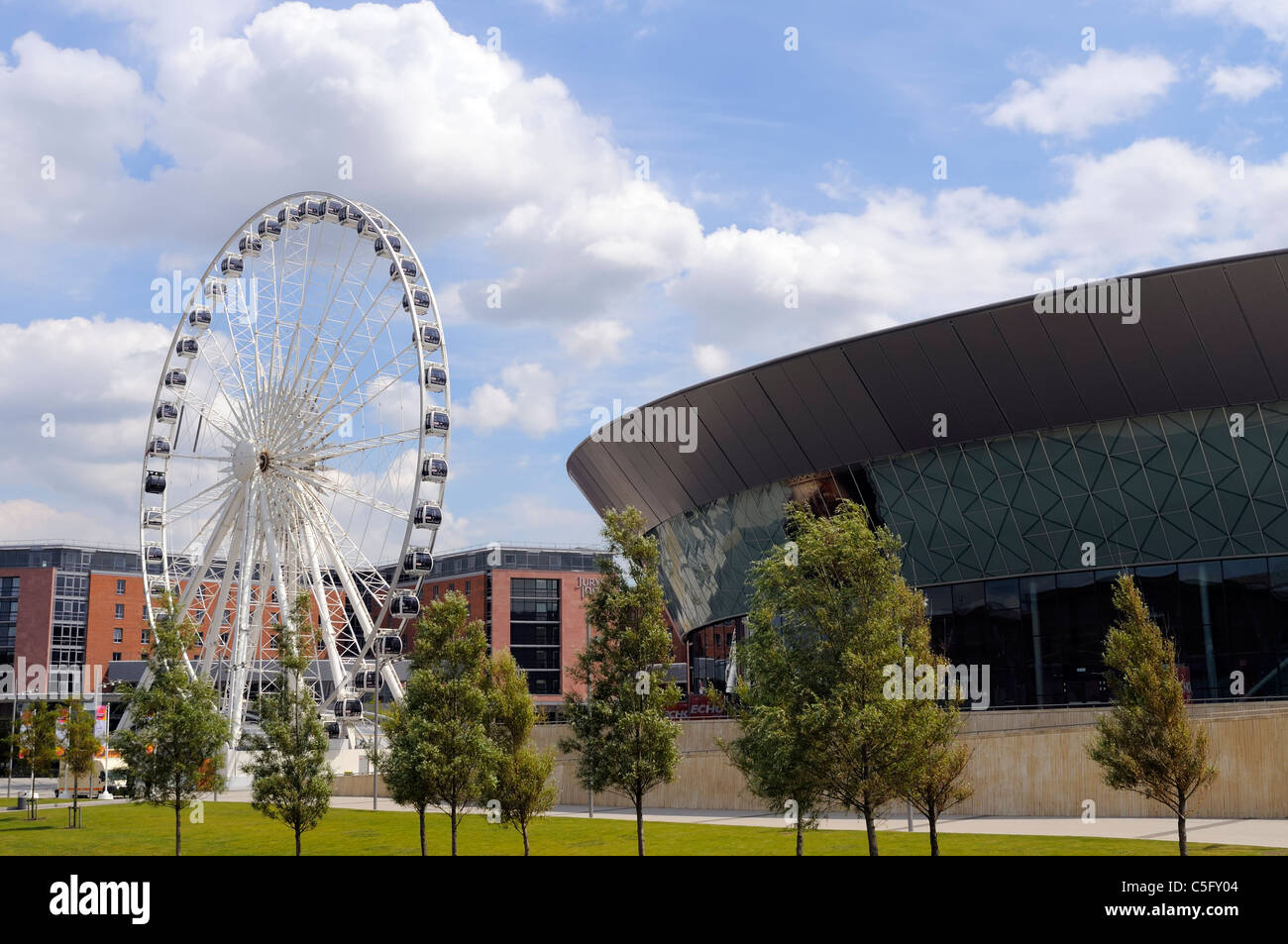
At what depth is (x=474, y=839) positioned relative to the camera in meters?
34.8

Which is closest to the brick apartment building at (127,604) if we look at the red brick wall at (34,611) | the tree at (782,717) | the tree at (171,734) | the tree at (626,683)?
the red brick wall at (34,611)

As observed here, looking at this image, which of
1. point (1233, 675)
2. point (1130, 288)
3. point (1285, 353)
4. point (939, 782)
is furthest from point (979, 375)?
point (939, 782)

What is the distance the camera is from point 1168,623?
41.0 meters

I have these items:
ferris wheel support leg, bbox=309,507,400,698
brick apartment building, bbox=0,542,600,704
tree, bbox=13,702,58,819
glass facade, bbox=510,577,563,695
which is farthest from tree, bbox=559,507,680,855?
glass facade, bbox=510,577,563,695

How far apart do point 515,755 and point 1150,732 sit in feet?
45.5

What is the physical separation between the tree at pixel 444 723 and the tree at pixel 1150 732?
13.4 metres

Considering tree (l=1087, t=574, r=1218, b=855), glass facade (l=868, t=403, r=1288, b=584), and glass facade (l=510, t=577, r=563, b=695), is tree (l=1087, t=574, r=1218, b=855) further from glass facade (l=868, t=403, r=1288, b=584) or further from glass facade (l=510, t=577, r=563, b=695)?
glass facade (l=510, t=577, r=563, b=695)

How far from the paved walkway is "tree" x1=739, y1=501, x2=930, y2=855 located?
6.63m

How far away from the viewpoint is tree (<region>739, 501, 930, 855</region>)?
22969mm

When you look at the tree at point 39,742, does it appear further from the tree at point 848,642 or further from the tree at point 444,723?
the tree at point 848,642

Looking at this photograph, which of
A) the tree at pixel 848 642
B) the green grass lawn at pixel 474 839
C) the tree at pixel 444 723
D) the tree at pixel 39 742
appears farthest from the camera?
the tree at pixel 39 742

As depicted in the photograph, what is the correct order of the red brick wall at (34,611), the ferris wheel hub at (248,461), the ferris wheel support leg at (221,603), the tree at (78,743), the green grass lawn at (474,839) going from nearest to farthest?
1. the green grass lawn at (474,839)
2. the ferris wheel hub at (248,461)
3. the ferris wheel support leg at (221,603)
4. the tree at (78,743)
5. the red brick wall at (34,611)

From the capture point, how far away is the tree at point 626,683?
27031 millimetres
